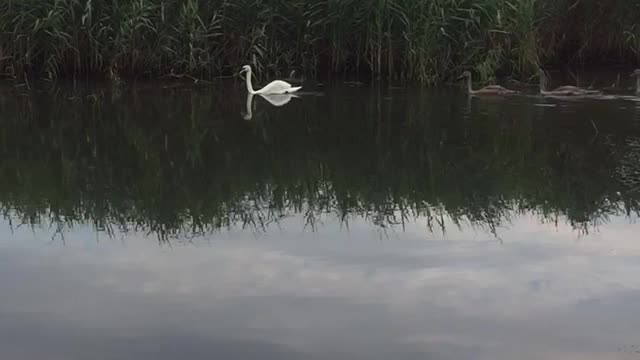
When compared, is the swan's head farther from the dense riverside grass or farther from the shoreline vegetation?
the shoreline vegetation

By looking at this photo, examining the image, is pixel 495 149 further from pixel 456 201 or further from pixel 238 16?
pixel 238 16

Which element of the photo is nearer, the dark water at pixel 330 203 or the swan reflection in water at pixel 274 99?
the dark water at pixel 330 203

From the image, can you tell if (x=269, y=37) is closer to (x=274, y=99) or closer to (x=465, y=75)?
(x=274, y=99)

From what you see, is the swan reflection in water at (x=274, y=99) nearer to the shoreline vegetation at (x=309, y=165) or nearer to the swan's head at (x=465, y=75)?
the shoreline vegetation at (x=309, y=165)

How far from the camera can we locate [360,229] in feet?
18.6

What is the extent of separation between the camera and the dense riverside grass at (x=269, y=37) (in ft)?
37.3

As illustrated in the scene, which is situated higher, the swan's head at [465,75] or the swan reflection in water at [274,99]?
the swan's head at [465,75]

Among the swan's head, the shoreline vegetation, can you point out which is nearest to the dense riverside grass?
the swan's head

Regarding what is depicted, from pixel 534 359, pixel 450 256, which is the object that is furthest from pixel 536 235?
pixel 534 359

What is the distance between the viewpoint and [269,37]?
12.0 meters

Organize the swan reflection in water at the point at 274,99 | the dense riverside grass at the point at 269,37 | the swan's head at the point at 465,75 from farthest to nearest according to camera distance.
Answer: the dense riverside grass at the point at 269,37
the swan's head at the point at 465,75
the swan reflection in water at the point at 274,99

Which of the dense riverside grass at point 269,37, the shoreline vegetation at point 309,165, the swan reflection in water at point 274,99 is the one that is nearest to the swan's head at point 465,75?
the dense riverside grass at point 269,37

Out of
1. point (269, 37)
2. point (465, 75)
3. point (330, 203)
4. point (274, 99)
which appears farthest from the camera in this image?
point (269, 37)

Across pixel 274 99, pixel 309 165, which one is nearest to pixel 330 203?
pixel 309 165
